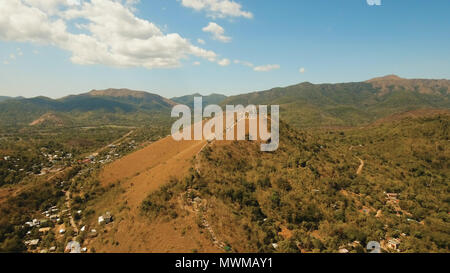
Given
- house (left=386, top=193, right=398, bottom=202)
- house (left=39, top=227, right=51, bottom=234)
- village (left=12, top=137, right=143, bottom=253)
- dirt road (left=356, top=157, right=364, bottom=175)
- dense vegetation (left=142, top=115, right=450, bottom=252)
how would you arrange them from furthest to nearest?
dirt road (left=356, top=157, right=364, bottom=175) < house (left=386, top=193, right=398, bottom=202) < house (left=39, top=227, right=51, bottom=234) < village (left=12, top=137, right=143, bottom=253) < dense vegetation (left=142, top=115, right=450, bottom=252)

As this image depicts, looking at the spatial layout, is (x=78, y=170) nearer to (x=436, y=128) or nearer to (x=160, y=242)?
(x=160, y=242)

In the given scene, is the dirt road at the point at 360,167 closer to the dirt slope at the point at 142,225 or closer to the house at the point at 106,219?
the dirt slope at the point at 142,225

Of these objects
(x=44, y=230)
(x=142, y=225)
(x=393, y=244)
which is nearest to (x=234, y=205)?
(x=142, y=225)

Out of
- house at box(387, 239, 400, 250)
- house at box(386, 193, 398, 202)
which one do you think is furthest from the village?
house at box(386, 193, 398, 202)

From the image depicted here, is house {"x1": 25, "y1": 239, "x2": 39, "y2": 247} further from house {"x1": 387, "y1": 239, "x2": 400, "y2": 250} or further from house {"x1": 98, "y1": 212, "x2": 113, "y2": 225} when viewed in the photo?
house {"x1": 387, "y1": 239, "x2": 400, "y2": 250}

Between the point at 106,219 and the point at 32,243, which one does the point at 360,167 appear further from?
the point at 32,243

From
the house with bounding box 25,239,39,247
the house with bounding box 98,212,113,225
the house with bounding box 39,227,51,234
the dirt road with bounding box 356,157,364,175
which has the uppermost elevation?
the dirt road with bounding box 356,157,364,175
